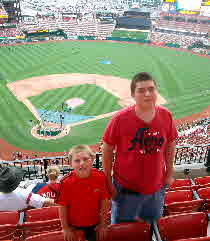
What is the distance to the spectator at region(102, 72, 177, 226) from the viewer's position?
3275 millimetres

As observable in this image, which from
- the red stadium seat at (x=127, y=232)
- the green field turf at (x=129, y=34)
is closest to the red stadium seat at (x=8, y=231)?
the red stadium seat at (x=127, y=232)

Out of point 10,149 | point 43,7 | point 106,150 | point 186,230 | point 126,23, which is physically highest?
point 43,7

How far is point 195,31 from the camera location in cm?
6022

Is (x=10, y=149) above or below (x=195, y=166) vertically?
below

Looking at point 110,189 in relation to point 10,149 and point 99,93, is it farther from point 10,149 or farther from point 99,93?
point 99,93

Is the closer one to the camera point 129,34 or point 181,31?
point 129,34

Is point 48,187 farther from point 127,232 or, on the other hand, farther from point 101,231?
point 127,232

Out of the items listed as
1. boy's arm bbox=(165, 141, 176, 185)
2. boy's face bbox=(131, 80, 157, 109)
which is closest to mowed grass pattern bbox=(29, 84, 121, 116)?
boy's arm bbox=(165, 141, 176, 185)

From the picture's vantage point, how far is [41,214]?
4.33 meters

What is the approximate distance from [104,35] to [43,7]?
2562 cm

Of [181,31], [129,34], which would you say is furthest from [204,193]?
[181,31]

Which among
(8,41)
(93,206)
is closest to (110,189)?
(93,206)

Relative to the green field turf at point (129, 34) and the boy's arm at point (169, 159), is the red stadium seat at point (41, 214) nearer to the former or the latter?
the boy's arm at point (169, 159)

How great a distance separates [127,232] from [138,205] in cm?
41
